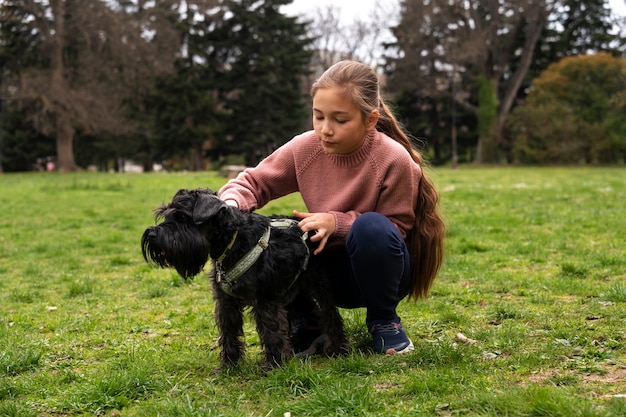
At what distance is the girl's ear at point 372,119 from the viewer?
3836mm

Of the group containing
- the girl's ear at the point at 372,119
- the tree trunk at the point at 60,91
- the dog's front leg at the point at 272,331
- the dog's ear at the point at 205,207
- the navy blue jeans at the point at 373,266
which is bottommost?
the dog's front leg at the point at 272,331

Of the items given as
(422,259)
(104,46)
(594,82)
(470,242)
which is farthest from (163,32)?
(422,259)

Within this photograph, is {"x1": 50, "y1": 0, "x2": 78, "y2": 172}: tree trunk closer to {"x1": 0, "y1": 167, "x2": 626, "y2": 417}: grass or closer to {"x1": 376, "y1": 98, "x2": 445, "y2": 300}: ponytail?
{"x1": 0, "y1": 167, "x2": 626, "y2": 417}: grass

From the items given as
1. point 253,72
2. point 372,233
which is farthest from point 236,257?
point 253,72

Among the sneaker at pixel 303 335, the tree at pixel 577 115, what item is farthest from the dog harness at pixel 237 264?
the tree at pixel 577 115

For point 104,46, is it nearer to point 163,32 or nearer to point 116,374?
point 163,32

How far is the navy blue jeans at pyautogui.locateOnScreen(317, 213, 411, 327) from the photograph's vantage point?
371cm

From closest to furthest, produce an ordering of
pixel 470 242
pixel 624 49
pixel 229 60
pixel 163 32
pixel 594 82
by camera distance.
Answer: pixel 470 242 → pixel 594 82 → pixel 163 32 → pixel 624 49 → pixel 229 60

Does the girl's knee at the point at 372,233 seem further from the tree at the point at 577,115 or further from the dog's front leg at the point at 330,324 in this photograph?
the tree at the point at 577,115

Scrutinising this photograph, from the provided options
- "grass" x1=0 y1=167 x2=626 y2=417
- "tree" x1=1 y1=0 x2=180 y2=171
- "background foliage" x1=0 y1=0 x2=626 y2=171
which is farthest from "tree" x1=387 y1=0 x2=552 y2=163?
"grass" x1=0 y1=167 x2=626 y2=417

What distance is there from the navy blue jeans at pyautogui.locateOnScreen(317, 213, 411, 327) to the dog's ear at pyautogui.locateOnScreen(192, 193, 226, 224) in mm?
854

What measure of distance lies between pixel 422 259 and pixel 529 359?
943mm

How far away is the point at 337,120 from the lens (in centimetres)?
378

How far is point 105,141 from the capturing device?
48.5 metres
